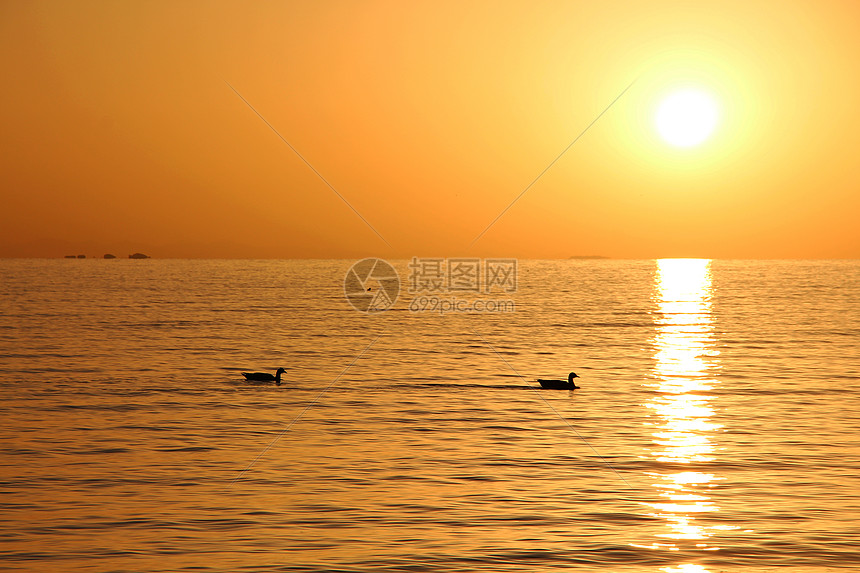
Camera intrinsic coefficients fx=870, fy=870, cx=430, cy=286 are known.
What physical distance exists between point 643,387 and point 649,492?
54.6ft

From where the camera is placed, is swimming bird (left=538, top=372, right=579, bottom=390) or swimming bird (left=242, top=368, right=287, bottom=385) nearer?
swimming bird (left=538, top=372, right=579, bottom=390)

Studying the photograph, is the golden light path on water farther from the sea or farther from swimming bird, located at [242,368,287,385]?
swimming bird, located at [242,368,287,385]

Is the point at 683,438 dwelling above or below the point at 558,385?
below

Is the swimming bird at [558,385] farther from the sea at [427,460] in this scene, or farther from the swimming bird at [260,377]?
the swimming bird at [260,377]

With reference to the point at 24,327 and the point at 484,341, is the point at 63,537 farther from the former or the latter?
the point at 24,327

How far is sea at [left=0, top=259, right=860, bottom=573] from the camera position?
15914 mm

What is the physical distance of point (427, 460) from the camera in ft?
74.3

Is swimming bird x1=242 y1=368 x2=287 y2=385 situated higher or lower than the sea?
higher

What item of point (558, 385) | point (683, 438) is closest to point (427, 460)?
point (683, 438)

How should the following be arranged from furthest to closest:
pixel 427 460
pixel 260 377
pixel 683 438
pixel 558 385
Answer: pixel 260 377 < pixel 558 385 < pixel 683 438 < pixel 427 460

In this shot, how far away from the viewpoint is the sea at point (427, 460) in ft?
52.2

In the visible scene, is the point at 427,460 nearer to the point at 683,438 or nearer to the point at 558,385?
the point at 683,438

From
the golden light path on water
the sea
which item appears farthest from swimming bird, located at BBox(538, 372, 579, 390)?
the golden light path on water

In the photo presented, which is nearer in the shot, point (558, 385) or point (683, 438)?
point (683, 438)
